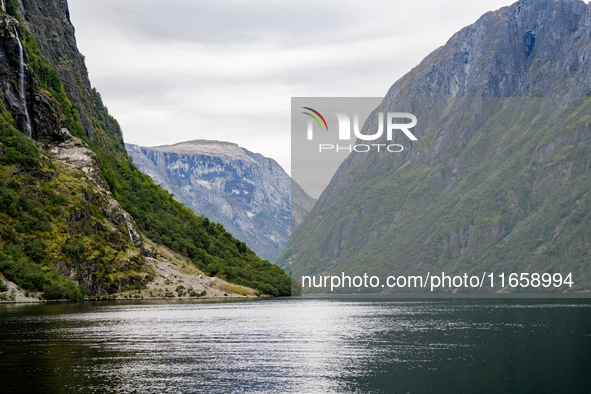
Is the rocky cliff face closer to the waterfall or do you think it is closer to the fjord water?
the waterfall

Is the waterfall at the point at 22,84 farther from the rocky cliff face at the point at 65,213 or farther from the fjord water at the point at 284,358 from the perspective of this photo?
the fjord water at the point at 284,358

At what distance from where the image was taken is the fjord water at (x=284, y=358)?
4622 centimetres

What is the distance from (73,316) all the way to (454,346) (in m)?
65.1

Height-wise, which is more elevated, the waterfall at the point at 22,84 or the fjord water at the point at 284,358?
the waterfall at the point at 22,84

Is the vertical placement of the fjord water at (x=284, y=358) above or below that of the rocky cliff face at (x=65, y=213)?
below

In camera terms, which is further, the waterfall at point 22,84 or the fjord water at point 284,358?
the waterfall at point 22,84

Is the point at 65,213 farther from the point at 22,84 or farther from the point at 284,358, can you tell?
the point at 284,358

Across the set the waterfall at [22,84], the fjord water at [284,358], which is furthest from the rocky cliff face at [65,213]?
the fjord water at [284,358]

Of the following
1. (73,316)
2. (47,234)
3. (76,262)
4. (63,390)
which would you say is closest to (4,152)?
(47,234)

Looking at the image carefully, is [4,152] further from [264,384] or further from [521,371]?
[521,371]

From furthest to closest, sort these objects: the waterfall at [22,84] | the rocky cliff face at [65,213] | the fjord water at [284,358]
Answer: the waterfall at [22,84] → the rocky cliff face at [65,213] → the fjord water at [284,358]

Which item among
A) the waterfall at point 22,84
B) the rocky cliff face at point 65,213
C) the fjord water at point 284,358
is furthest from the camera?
the waterfall at point 22,84

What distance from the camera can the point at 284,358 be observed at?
60.7 meters

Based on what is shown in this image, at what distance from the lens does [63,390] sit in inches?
1689
